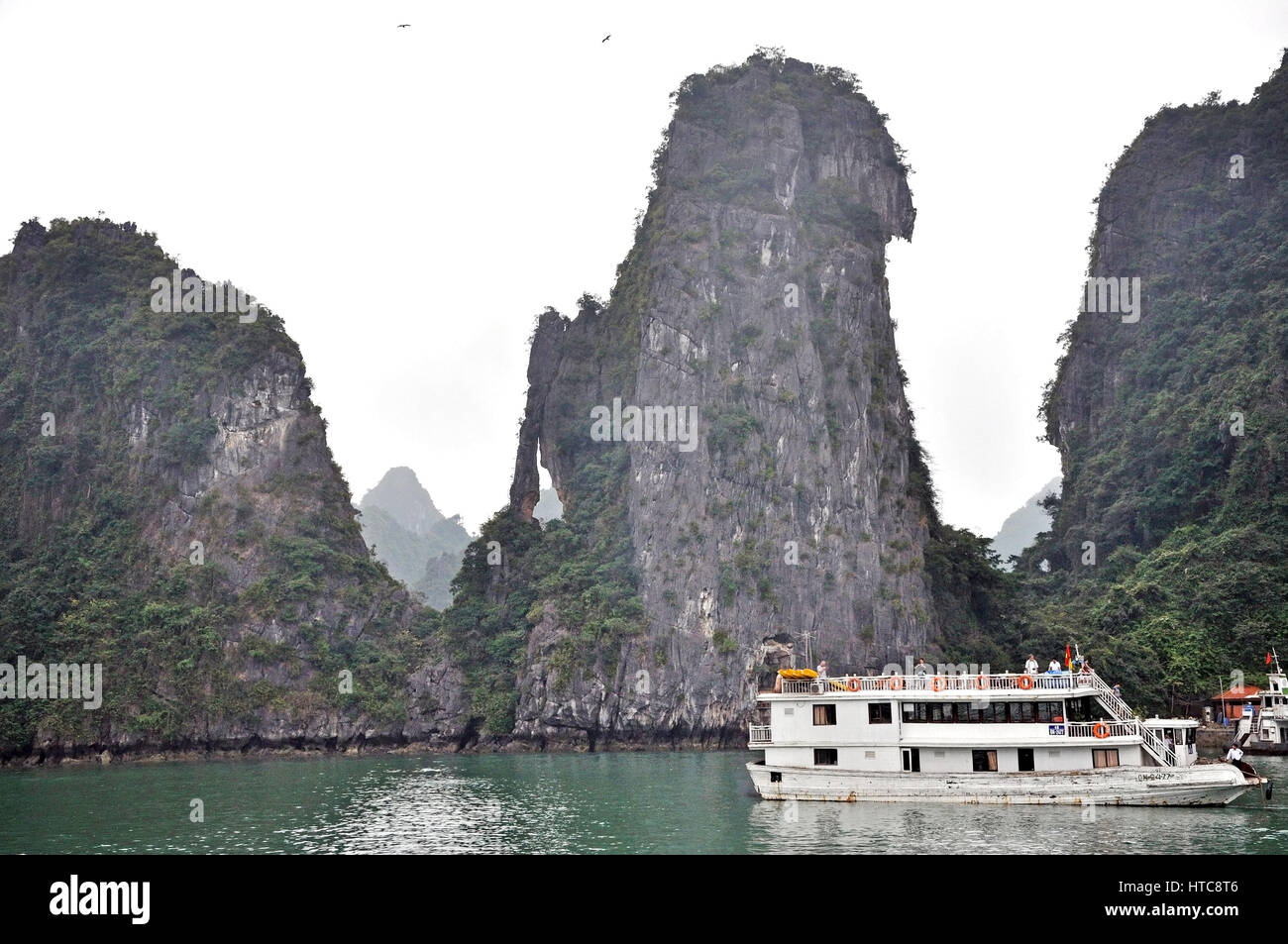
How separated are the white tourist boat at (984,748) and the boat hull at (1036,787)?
2cm

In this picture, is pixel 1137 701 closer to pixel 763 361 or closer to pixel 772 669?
pixel 772 669

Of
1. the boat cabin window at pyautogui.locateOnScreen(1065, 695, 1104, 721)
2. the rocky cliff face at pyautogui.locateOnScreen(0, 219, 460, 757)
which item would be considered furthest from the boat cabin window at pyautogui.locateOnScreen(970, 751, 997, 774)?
the rocky cliff face at pyautogui.locateOnScreen(0, 219, 460, 757)

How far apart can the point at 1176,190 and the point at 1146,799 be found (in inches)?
2477

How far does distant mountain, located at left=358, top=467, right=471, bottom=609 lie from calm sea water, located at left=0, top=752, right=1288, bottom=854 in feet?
194

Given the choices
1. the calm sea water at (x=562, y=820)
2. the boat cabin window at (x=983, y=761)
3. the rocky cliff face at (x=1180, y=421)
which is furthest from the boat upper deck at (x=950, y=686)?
the rocky cliff face at (x=1180, y=421)

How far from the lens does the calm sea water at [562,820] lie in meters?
21.4

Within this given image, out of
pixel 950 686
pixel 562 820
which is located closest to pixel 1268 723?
pixel 950 686

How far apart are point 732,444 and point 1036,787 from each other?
33.8m

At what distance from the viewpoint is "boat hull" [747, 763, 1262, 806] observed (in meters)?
25.0

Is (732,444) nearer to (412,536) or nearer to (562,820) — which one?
(562,820)
